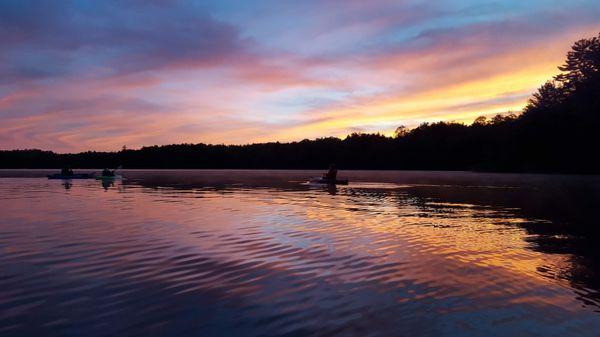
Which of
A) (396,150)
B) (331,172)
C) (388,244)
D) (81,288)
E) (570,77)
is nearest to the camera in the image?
(81,288)

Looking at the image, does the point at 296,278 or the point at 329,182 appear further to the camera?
the point at 329,182

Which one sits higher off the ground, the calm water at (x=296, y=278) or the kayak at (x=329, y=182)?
the kayak at (x=329, y=182)

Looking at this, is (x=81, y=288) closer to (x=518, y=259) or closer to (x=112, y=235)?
(x=112, y=235)

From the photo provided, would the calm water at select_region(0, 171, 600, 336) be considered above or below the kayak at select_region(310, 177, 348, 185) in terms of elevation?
below

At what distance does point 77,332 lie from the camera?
745cm

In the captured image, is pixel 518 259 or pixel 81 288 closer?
pixel 81 288

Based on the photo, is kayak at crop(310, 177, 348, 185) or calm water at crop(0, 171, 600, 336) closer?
calm water at crop(0, 171, 600, 336)

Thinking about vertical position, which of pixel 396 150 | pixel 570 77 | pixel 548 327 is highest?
pixel 570 77

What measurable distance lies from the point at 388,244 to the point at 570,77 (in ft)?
353

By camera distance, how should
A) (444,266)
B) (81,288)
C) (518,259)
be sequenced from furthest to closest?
(518,259) → (444,266) → (81,288)

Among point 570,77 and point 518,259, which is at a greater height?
point 570,77

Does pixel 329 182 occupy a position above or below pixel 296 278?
above

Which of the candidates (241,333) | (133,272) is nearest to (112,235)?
(133,272)

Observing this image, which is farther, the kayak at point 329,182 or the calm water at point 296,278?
the kayak at point 329,182
